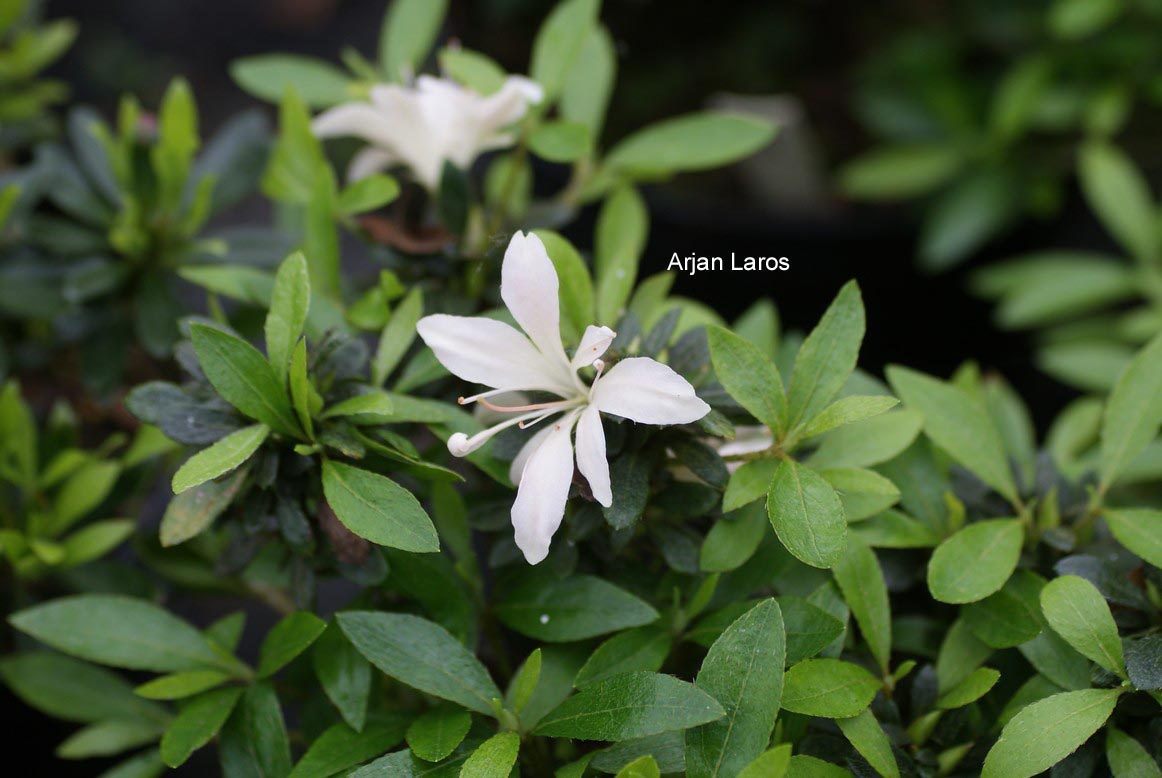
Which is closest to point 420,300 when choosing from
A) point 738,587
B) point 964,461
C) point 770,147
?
point 738,587

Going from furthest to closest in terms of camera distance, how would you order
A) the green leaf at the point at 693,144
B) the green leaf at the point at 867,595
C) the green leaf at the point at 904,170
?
the green leaf at the point at 904,170 < the green leaf at the point at 693,144 < the green leaf at the point at 867,595

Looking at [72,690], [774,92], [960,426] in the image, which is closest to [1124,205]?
[774,92]

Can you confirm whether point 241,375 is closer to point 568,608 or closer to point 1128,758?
point 568,608

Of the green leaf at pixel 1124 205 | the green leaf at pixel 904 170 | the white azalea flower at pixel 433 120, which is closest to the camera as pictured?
the white azalea flower at pixel 433 120

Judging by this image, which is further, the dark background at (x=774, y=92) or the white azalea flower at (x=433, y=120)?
the dark background at (x=774, y=92)

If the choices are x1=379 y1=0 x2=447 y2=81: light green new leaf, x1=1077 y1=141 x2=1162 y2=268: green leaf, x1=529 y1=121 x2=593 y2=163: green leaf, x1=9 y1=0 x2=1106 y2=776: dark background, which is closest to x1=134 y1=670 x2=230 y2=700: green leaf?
x1=529 y1=121 x2=593 y2=163: green leaf

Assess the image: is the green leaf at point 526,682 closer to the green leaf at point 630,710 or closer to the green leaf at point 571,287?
the green leaf at point 630,710

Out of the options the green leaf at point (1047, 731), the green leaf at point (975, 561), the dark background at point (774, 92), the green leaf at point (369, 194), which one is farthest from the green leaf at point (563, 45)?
the dark background at point (774, 92)

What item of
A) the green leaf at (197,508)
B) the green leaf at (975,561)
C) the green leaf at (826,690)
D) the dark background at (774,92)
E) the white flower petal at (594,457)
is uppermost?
the white flower petal at (594,457)
